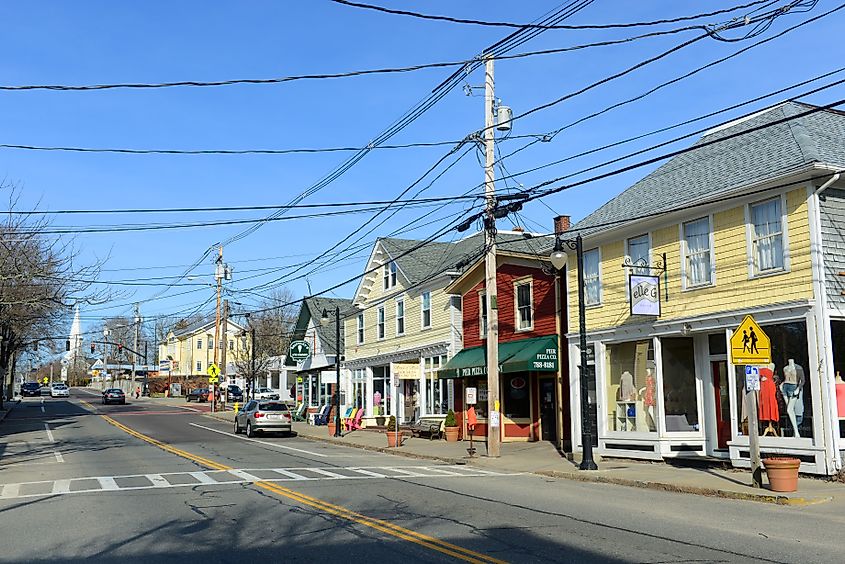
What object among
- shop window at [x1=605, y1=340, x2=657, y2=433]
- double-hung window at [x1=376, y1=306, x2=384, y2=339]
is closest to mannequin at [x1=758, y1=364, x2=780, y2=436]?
shop window at [x1=605, y1=340, x2=657, y2=433]

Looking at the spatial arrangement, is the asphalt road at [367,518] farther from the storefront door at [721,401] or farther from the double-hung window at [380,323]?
the double-hung window at [380,323]

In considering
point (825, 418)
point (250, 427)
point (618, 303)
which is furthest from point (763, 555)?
point (250, 427)

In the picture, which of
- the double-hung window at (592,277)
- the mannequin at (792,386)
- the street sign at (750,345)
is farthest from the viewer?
the double-hung window at (592,277)

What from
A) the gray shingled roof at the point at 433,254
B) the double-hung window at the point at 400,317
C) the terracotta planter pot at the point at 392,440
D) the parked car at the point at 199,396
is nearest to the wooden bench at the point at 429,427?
the terracotta planter pot at the point at 392,440

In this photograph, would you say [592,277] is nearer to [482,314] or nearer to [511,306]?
[511,306]

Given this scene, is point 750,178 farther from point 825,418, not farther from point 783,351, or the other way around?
point 825,418

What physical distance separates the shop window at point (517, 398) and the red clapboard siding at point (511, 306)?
1.48m

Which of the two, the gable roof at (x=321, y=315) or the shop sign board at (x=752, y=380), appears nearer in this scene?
the shop sign board at (x=752, y=380)

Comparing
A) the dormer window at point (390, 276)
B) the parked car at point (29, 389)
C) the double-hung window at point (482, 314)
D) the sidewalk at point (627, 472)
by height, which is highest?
the dormer window at point (390, 276)

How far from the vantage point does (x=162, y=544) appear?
10.1 meters

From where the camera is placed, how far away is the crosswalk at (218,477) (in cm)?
1616

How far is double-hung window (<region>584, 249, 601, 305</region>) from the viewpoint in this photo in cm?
2359

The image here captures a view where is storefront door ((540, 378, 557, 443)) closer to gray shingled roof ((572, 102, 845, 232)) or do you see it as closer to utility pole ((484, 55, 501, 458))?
utility pole ((484, 55, 501, 458))

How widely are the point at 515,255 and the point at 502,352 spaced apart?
11.5ft
